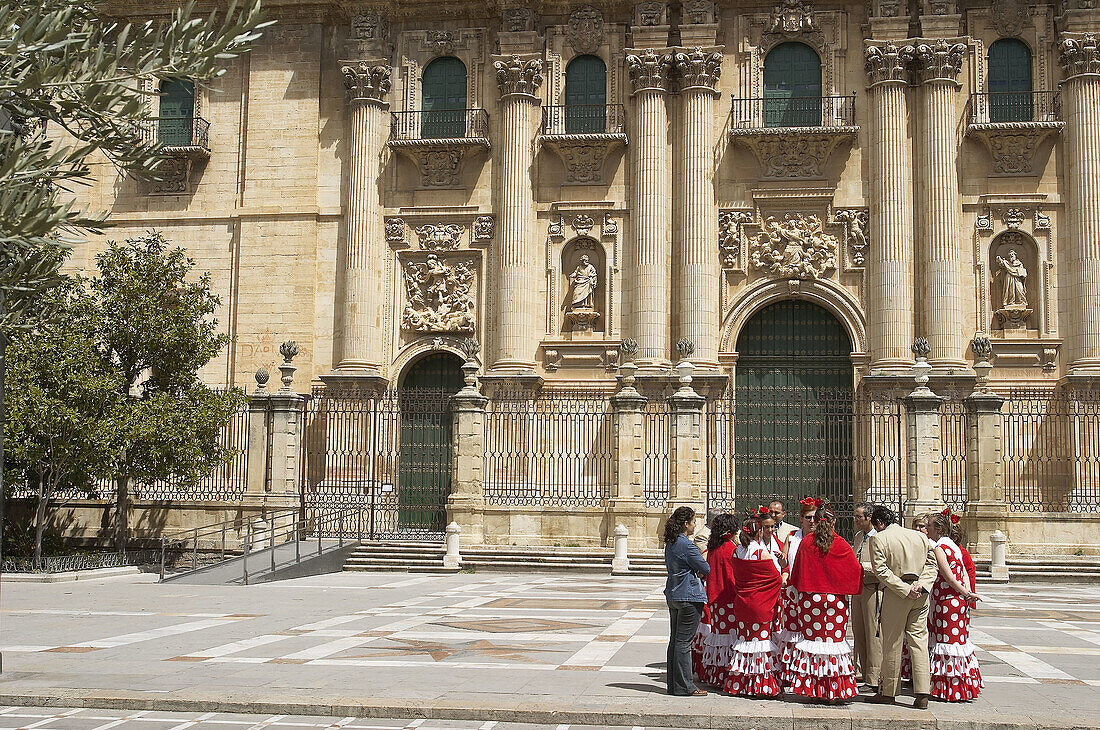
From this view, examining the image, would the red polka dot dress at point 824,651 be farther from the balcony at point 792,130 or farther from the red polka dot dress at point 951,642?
the balcony at point 792,130

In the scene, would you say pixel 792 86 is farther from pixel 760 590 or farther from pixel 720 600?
pixel 760 590

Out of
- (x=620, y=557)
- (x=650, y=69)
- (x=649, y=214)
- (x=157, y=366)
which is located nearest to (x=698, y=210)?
(x=649, y=214)

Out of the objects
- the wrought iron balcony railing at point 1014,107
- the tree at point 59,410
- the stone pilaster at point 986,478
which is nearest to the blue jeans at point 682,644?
the stone pilaster at point 986,478

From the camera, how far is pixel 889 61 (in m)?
27.4

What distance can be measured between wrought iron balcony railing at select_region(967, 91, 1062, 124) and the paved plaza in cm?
1352

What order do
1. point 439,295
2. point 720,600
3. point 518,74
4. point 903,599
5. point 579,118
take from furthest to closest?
point 439,295
point 579,118
point 518,74
point 720,600
point 903,599

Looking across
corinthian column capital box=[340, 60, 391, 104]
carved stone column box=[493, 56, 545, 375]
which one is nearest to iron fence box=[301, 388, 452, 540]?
carved stone column box=[493, 56, 545, 375]

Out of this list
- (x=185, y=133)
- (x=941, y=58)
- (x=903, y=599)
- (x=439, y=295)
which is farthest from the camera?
(x=185, y=133)

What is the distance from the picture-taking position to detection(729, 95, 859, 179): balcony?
27.6m

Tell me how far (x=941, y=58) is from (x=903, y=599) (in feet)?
70.2

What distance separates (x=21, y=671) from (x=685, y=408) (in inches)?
578

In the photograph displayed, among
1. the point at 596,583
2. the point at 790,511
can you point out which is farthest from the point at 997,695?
the point at 790,511

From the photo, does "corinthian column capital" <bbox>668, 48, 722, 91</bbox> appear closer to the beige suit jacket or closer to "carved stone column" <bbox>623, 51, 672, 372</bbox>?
"carved stone column" <bbox>623, 51, 672, 372</bbox>

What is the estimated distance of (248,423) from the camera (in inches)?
952
